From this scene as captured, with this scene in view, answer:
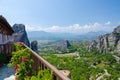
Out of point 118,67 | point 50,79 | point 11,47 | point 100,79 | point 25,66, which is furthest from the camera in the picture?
point 118,67

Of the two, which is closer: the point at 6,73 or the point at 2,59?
the point at 6,73

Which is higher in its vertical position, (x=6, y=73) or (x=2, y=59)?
(x=2, y=59)

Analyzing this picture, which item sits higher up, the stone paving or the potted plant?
the potted plant

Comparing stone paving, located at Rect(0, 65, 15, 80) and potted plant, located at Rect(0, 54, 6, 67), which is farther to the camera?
potted plant, located at Rect(0, 54, 6, 67)

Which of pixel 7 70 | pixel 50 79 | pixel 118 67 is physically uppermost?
pixel 50 79

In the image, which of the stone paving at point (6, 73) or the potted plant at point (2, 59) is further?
the potted plant at point (2, 59)

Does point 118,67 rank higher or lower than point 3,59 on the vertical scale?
lower

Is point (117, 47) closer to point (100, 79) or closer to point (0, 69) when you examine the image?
point (100, 79)

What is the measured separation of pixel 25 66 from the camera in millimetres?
7863

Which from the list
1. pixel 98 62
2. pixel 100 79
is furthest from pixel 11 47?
pixel 98 62

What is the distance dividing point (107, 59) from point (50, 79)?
517 ft

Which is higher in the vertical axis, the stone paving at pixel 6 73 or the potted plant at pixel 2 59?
the potted plant at pixel 2 59

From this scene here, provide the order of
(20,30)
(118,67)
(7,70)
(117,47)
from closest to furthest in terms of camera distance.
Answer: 1. (7,70)
2. (118,67)
3. (20,30)
4. (117,47)

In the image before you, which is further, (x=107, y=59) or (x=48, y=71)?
(x=107, y=59)
